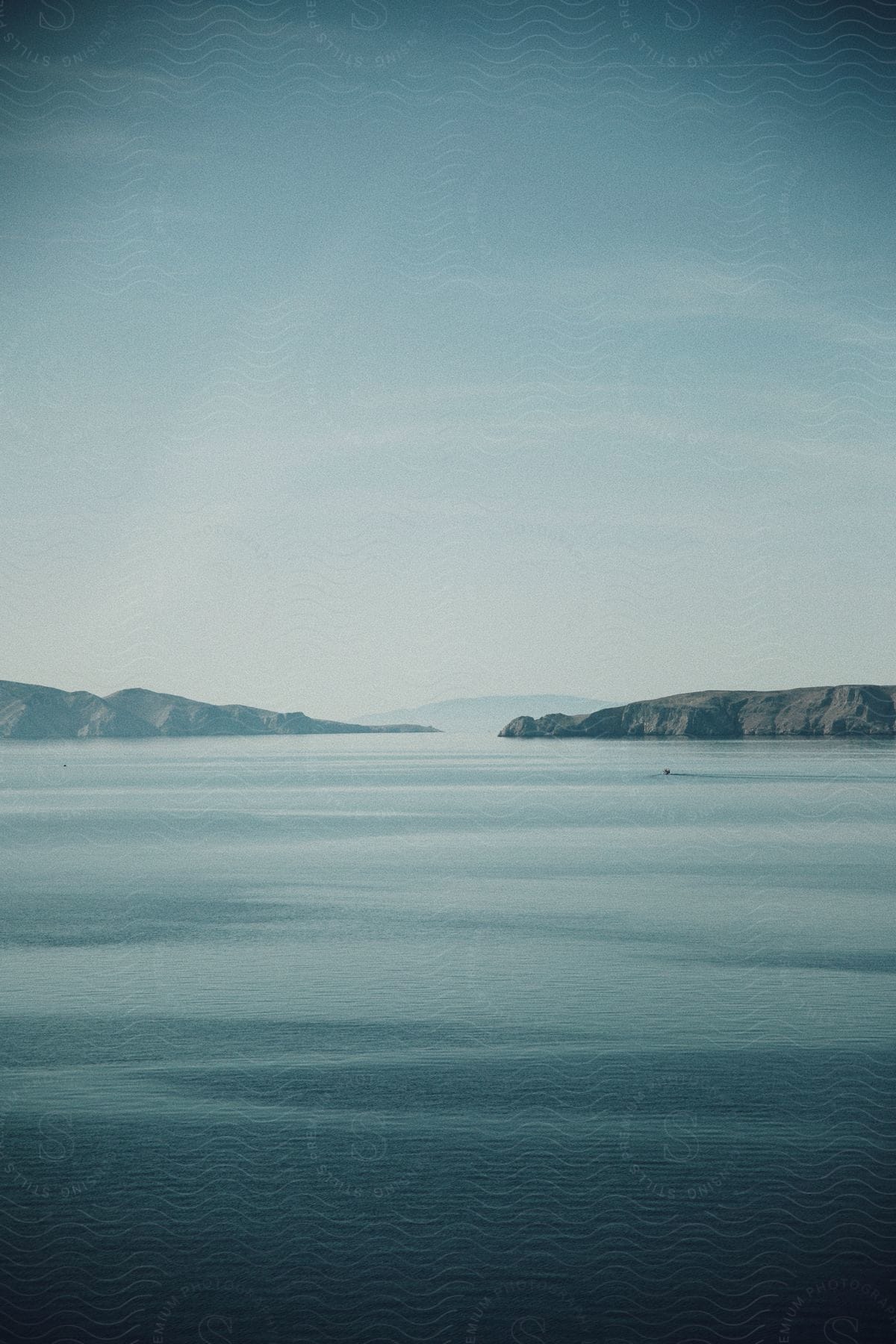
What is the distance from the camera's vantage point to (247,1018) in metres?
34.4

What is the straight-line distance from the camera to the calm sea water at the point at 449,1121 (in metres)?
19.3

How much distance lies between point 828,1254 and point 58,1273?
45.5ft

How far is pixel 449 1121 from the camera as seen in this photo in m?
25.5

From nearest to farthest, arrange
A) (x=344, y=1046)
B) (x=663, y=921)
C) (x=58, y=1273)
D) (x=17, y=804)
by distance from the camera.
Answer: (x=58, y=1273) → (x=344, y=1046) → (x=663, y=921) → (x=17, y=804)

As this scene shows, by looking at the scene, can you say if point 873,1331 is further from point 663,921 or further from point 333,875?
point 333,875

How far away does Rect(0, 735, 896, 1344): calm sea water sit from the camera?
19.3 meters

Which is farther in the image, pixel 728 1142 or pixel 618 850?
pixel 618 850

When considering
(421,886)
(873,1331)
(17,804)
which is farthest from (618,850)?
(17,804)

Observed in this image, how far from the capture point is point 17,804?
13112 centimetres

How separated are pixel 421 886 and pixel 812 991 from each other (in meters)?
31.6

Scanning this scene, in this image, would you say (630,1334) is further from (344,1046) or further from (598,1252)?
(344,1046)

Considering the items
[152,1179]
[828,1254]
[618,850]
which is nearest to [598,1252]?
[828,1254]

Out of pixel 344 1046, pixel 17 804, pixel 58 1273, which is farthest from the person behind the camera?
pixel 17 804

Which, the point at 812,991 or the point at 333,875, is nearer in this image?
the point at 812,991
